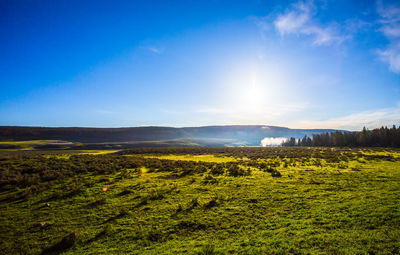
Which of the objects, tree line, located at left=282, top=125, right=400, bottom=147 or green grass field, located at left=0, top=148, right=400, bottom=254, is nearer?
green grass field, located at left=0, top=148, right=400, bottom=254

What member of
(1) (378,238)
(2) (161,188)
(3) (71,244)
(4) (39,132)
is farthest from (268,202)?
(4) (39,132)

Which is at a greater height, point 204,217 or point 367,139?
point 367,139

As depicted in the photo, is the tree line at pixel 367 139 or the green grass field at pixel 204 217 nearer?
the green grass field at pixel 204 217

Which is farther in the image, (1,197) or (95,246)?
(1,197)

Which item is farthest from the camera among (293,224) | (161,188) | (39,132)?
(39,132)

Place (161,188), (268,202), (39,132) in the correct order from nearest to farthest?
(268,202) → (161,188) → (39,132)

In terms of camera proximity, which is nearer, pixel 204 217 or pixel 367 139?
pixel 204 217

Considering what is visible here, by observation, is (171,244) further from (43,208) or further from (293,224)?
(43,208)

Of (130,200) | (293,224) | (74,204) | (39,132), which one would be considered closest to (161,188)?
(130,200)

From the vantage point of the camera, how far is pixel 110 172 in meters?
25.4

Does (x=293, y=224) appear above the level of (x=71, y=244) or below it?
above

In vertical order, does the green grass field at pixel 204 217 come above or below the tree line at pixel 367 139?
below

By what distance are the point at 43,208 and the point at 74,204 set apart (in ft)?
7.23

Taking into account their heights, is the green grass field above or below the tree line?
below
